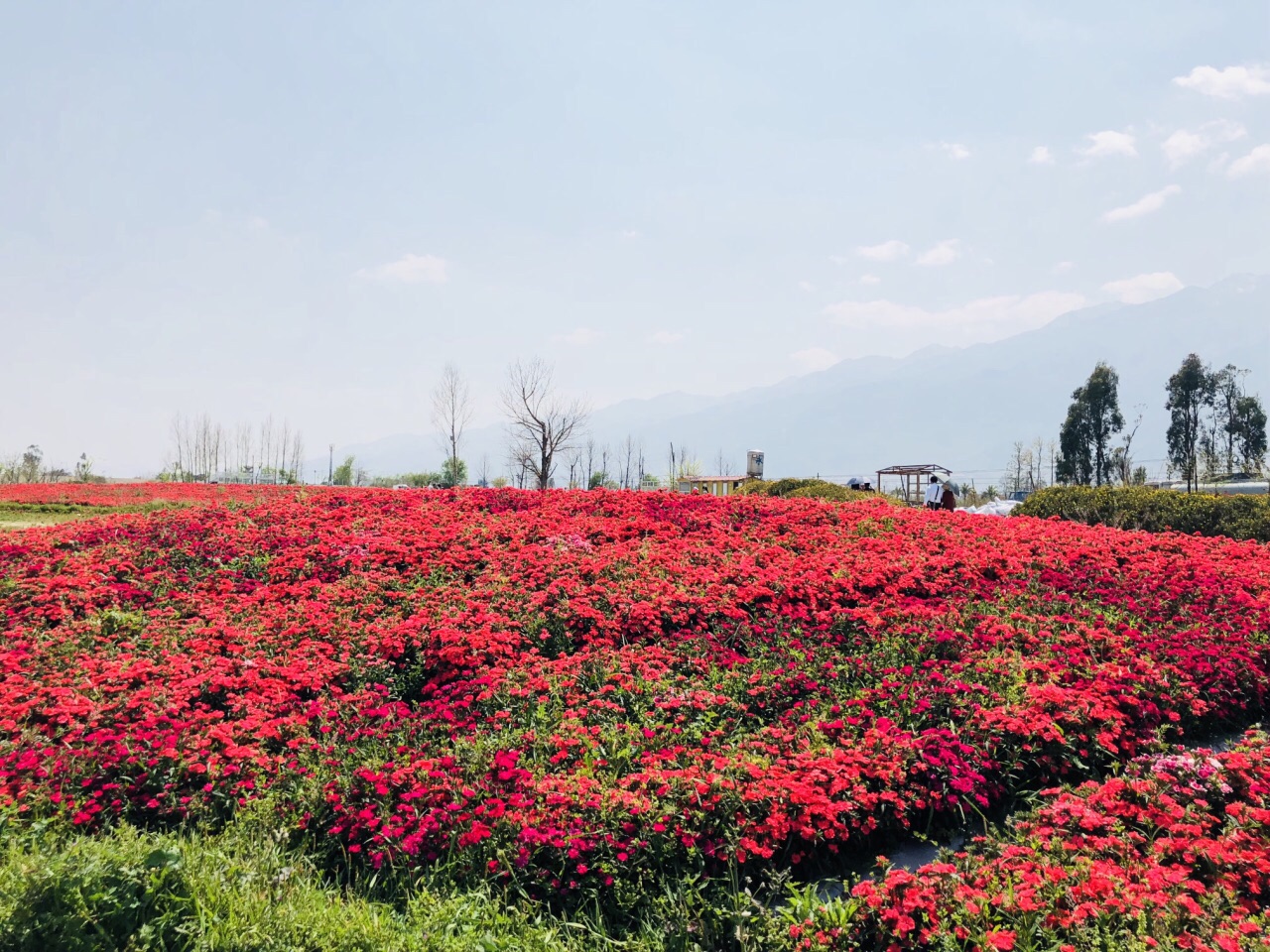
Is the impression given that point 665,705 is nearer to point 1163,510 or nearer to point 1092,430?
point 1163,510

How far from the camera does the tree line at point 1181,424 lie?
4262 centimetres

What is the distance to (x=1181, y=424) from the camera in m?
44.3

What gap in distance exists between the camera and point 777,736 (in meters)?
3.92

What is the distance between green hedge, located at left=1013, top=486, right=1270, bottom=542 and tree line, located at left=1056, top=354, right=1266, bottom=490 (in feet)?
109

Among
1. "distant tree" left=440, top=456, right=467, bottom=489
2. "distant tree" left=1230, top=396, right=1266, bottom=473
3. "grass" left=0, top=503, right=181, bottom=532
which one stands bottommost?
"grass" left=0, top=503, right=181, bottom=532

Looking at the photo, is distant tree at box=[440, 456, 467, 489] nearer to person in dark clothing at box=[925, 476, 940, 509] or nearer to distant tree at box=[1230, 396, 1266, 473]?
person in dark clothing at box=[925, 476, 940, 509]

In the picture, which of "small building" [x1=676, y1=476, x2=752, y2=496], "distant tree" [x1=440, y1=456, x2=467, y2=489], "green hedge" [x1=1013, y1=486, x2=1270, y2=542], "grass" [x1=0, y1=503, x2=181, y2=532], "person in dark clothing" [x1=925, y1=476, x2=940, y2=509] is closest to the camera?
"green hedge" [x1=1013, y1=486, x2=1270, y2=542]

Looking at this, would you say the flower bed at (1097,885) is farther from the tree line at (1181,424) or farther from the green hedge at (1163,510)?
the tree line at (1181,424)

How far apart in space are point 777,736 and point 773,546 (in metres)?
3.49

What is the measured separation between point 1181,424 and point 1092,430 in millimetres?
5920

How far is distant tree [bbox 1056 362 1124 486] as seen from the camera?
43.2 m

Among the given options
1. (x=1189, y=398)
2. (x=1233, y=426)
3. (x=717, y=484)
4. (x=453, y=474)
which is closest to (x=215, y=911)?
(x=717, y=484)

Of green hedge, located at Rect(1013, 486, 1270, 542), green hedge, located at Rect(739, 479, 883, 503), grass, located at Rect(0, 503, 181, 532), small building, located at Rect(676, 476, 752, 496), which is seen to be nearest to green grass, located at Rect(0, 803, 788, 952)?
green hedge, located at Rect(1013, 486, 1270, 542)

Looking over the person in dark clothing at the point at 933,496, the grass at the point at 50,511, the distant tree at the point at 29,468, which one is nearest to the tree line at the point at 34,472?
the distant tree at the point at 29,468
